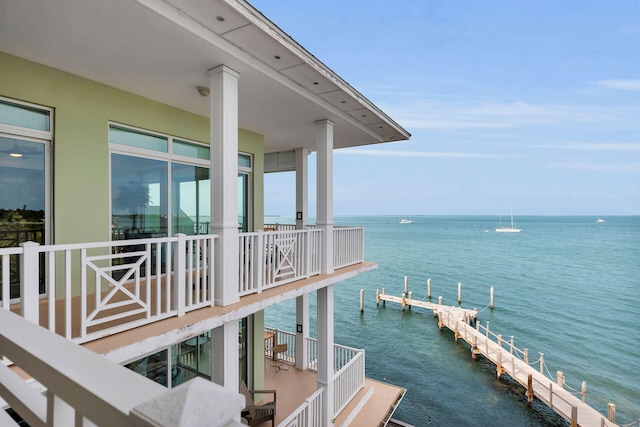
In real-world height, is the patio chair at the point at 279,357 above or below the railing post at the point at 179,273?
below

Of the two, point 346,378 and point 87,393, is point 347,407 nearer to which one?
point 346,378

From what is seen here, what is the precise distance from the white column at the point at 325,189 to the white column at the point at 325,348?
78 centimetres

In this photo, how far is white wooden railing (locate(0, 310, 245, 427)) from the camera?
54 cm

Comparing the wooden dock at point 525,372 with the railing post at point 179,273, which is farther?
the wooden dock at point 525,372

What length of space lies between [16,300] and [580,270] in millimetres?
49670

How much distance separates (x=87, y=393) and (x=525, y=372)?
17944 millimetres

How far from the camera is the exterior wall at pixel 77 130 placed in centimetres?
381

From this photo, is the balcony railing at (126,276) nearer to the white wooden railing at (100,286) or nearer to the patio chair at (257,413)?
the white wooden railing at (100,286)

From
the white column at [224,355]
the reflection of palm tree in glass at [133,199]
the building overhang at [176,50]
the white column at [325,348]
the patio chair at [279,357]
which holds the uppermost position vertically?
the building overhang at [176,50]

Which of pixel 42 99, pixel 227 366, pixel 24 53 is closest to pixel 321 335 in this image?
pixel 227 366

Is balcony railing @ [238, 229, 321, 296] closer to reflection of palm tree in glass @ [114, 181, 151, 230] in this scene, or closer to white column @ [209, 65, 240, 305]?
white column @ [209, 65, 240, 305]

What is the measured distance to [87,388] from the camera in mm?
657

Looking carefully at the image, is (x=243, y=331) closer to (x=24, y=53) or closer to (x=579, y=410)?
(x=24, y=53)

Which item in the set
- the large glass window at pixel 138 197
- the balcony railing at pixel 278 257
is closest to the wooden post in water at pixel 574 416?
the balcony railing at pixel 278 257
